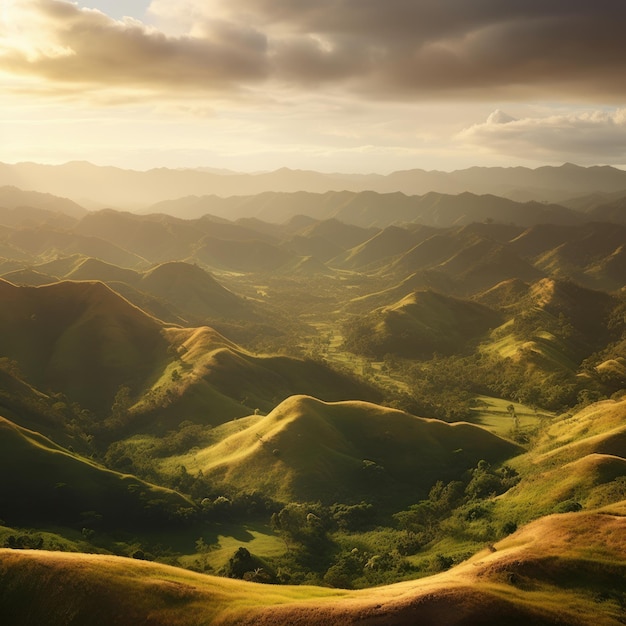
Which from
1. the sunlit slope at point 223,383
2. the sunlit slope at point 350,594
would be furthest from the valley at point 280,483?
the sunlit slope at point 223,383

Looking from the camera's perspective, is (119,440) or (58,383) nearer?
(119,440)

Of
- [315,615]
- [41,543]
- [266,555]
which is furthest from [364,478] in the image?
[315,615]

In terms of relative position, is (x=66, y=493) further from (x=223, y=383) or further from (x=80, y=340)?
(x=80, y=340)

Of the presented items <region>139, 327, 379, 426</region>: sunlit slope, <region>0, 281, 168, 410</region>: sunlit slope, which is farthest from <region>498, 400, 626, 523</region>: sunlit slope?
<region>0, 281, 168, 410</region>: sunlit slope

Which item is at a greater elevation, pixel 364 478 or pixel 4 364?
pixel 4 364

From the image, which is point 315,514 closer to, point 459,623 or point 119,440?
point 459,623

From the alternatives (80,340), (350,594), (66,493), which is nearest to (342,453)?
(66,493)

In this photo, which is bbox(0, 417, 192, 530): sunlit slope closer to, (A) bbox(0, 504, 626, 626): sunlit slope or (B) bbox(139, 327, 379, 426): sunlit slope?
(A) bbox(0, 504, 626, 626): sunlit slope
